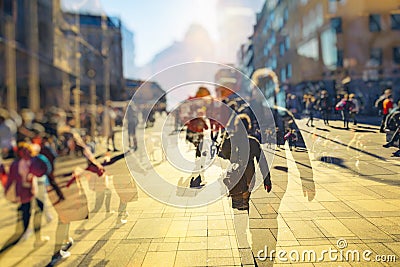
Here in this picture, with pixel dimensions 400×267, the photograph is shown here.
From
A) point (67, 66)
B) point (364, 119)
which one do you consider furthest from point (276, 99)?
point (67, 66)

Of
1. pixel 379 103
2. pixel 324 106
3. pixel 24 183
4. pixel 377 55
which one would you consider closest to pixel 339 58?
pixel 377 55

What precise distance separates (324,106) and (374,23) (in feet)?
23.1

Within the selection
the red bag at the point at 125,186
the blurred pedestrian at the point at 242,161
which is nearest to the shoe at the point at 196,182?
the red bag at the point at 125,186

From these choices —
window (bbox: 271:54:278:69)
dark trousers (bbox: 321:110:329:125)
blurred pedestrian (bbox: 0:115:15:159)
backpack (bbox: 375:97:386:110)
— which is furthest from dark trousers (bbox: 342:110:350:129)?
blurred pedestrian (bbox: 0:115:15:159)

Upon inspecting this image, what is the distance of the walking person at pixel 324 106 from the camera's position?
4.72m

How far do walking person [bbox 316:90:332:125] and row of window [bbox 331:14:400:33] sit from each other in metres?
3.85

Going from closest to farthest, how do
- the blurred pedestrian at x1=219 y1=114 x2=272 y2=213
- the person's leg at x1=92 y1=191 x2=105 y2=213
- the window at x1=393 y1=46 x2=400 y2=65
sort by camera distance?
the blurred pedestrian at x1=219 y1=114 x2=272 y2=213 < the person's leg at x1=92 y1=191 x2=105 y2=213 < the window at x1=393 y1=46 x2=400 y2=65

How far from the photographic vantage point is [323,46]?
8.83 meters

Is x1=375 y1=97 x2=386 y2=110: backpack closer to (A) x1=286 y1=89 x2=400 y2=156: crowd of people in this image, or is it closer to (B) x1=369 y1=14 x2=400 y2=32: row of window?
(A) x1=286 y1=89 x2=400 y2=156: crowd of people

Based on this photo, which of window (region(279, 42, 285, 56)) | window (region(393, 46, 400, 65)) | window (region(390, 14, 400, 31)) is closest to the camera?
window (region(279, 42, 285, 56))

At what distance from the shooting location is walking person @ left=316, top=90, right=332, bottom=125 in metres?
4.72

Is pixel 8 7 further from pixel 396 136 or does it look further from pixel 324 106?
pixel 396 136

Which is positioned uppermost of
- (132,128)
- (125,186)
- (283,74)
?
(283,74)

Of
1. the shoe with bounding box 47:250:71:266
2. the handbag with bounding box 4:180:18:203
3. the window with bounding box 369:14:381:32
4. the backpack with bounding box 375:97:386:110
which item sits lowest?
the shoe with bounding box 47:250:71:266
